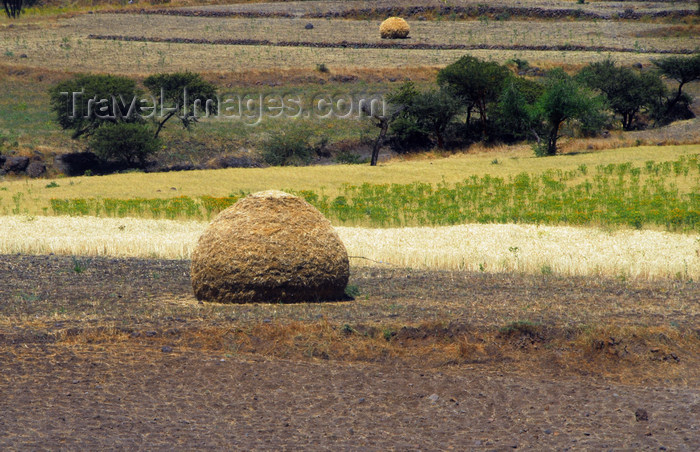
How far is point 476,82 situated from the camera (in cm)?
6128

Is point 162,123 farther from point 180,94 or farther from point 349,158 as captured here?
point 349,158

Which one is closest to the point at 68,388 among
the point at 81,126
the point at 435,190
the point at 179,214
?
the point at 179,214

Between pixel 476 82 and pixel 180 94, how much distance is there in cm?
2285

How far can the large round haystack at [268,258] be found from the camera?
499 inches

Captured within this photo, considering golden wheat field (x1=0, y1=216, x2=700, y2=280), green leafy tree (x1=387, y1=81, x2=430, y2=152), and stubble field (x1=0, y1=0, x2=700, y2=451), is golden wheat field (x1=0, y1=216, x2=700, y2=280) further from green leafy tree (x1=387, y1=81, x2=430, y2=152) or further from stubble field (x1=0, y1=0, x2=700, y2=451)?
green leafy tree (x1=387, y1=81, x2=430, y2=152)

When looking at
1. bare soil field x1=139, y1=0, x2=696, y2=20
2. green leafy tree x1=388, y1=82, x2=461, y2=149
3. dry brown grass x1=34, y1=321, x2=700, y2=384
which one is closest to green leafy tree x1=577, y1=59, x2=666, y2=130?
green leafy tree x1=388, y1=82, x2=461, y2=149

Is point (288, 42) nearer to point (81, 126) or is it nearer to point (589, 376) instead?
point (81, 126)

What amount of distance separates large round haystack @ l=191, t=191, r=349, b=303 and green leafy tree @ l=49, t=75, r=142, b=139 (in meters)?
44.0

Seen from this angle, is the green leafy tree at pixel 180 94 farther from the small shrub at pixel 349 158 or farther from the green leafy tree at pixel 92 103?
the small shrub at pixel 349 158

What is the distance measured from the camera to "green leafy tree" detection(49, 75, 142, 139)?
2106 inches

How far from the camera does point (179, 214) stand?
29.8 m

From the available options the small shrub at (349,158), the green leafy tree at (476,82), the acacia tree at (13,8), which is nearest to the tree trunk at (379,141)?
the small shrub at (349,158)

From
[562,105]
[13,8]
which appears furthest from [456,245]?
[13,8]

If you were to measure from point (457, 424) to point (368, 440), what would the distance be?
1037 mm
